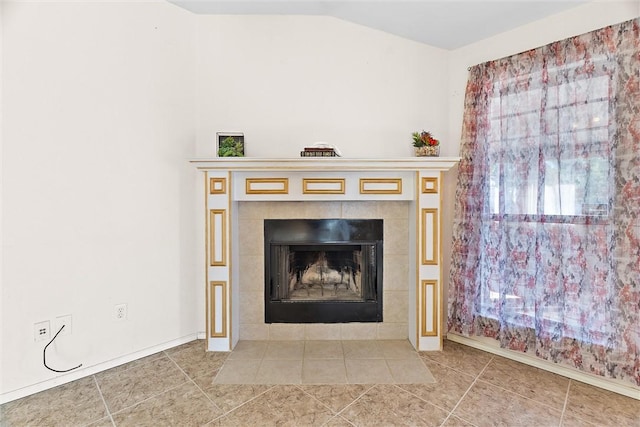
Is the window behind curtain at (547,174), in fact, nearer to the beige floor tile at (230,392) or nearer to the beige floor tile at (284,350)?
the beige floor tile at (284,350)

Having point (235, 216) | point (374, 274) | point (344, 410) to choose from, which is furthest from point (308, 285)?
point (344, 410)

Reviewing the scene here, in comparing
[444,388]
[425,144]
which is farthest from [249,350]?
[425,144]

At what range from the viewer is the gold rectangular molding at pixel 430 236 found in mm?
2211

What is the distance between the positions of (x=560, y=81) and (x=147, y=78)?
2848 millimetres

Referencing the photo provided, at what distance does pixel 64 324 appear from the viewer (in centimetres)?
188

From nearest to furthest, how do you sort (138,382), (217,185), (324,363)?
(138,382) < (324,363) < (217,185)

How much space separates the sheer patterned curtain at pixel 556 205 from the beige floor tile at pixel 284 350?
1.25 metres

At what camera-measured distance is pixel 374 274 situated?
95.9 inches

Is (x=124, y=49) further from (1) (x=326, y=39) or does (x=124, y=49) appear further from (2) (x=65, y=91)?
(1) (x=326, y=39)

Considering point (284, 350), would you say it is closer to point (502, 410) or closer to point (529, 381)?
point (502, 410)

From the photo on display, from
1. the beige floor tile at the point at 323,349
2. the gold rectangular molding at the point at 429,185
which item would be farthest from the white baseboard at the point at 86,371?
the gold rectangular molding at the point at 429,185

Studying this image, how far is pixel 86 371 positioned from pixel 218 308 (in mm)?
881

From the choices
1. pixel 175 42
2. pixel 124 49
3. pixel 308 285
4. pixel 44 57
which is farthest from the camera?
pixel 308 285

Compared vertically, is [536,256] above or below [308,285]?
above
